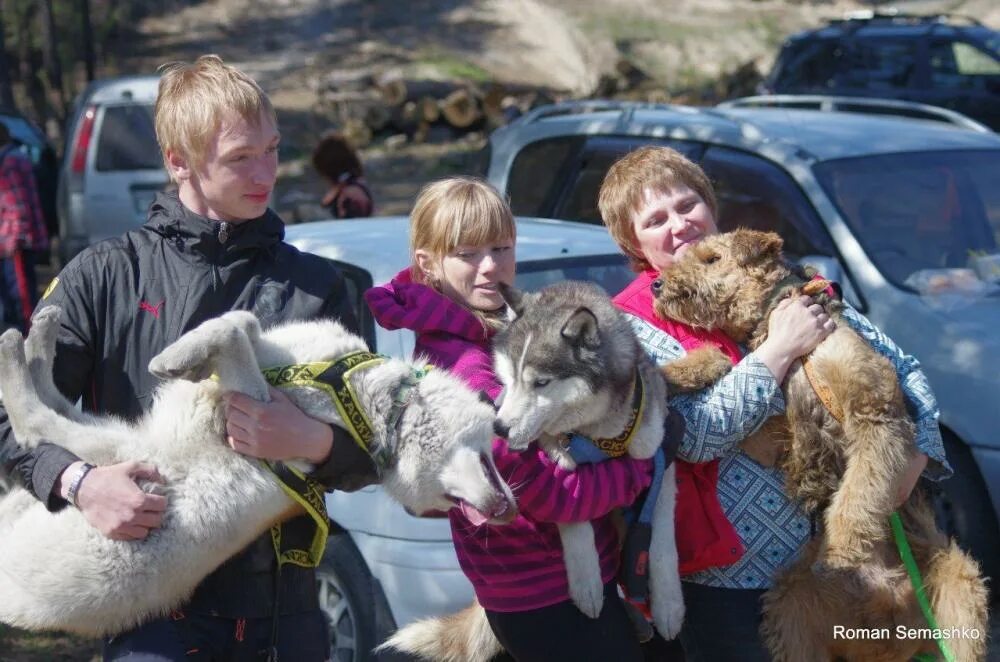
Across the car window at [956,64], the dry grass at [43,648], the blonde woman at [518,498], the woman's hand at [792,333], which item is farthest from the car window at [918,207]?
the car window at [956,64]

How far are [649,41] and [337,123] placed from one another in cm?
746

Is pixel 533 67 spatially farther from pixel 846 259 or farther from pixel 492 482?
pixel 492 482

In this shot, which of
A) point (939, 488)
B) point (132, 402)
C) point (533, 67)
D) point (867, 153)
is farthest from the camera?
point (533, 67)

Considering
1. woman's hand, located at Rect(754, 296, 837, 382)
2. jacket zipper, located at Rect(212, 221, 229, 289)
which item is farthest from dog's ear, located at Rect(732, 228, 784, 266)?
jacket zipper, located at Rect(212, 221, 229, 289)

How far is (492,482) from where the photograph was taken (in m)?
2.61

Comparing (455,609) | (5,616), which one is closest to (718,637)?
(455,609)

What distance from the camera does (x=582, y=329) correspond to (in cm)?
285

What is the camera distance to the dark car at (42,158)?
1465 cm

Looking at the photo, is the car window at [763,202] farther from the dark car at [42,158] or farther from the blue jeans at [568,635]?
the dark car at [42,158]

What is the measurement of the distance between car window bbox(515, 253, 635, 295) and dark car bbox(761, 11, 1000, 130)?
954cm

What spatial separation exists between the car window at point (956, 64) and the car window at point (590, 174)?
8.78 meters

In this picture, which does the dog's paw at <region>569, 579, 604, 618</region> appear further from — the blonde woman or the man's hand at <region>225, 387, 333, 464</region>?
the man's hand at <region>225, 387, 333, 464</region>

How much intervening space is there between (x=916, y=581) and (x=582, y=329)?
47.4 inches

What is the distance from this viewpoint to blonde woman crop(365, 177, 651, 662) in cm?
285
